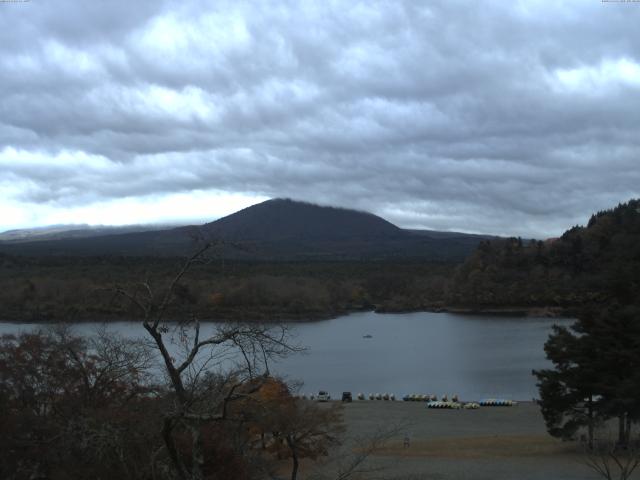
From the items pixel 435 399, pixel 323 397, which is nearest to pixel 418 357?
pixel 435 399

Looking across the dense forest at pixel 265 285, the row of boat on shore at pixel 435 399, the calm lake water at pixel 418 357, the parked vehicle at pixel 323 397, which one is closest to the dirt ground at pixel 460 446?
the row of boat on shore at pixel 435 399

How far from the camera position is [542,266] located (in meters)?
101

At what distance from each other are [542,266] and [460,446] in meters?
83.0

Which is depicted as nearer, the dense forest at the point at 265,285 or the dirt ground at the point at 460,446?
the dirt ground at the point at 460,446

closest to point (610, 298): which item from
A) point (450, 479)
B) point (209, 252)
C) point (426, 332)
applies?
point (450, 479)

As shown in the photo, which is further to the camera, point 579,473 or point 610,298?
point 610,298

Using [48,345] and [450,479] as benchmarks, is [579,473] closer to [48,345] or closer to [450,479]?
[450,479]

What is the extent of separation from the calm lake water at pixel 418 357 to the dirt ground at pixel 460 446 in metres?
4.20

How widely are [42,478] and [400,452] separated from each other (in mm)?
13615

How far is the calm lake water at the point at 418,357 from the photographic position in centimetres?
3791

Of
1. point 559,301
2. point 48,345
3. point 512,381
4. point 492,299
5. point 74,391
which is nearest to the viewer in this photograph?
point 74,391

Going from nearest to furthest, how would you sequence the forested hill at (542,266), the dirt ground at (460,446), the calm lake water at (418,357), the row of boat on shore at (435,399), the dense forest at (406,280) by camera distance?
1. the dirt ground at (460,446)
2. the row of boat on shore at (435,399)
3. the calm lake water at (418,357)
4. the dense forest at (406,280)
5. the forested hill at (542,266)

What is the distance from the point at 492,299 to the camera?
94.1m

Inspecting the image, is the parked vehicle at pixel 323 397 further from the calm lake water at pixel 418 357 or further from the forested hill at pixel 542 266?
the forested hill at pixel 542 266
